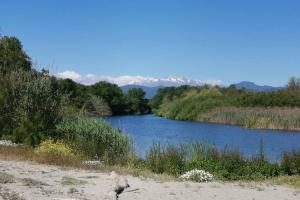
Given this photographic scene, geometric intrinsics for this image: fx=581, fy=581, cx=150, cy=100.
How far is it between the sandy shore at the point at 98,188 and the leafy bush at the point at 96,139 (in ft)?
13.4

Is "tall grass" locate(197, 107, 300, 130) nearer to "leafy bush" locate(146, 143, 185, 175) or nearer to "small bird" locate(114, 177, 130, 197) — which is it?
"leafy bush" locate(146, 143, 185, 175)

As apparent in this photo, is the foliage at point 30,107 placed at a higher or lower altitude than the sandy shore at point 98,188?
higher

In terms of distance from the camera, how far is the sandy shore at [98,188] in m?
11.5

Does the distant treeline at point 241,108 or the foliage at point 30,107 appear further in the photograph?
the distant treeline at point 241,108

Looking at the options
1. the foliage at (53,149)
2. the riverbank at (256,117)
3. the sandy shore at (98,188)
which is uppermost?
the riverbank at (256,117)

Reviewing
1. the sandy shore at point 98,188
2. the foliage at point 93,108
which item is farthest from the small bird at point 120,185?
the foliage at point 93,108

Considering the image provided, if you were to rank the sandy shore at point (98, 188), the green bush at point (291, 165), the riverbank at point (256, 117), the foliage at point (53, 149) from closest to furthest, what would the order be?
1. the sandy shore at point (98, 188)
2. the green bush at point (291, 165)
3. the foliage at point (53, 149)
4. the riverbank at point (256, 117)

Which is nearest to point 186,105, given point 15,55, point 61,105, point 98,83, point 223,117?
point 223,117

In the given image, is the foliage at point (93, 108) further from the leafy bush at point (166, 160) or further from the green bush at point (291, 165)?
the green bush at point (291, 165)

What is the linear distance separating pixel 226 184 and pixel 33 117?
9.11 m

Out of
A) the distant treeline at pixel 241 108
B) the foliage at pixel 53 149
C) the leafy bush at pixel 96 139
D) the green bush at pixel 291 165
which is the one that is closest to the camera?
→ the green bush at pixel 291 165

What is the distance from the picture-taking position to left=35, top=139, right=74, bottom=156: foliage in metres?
17.8

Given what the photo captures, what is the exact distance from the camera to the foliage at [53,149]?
1783cm

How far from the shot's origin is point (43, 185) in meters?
12.4
